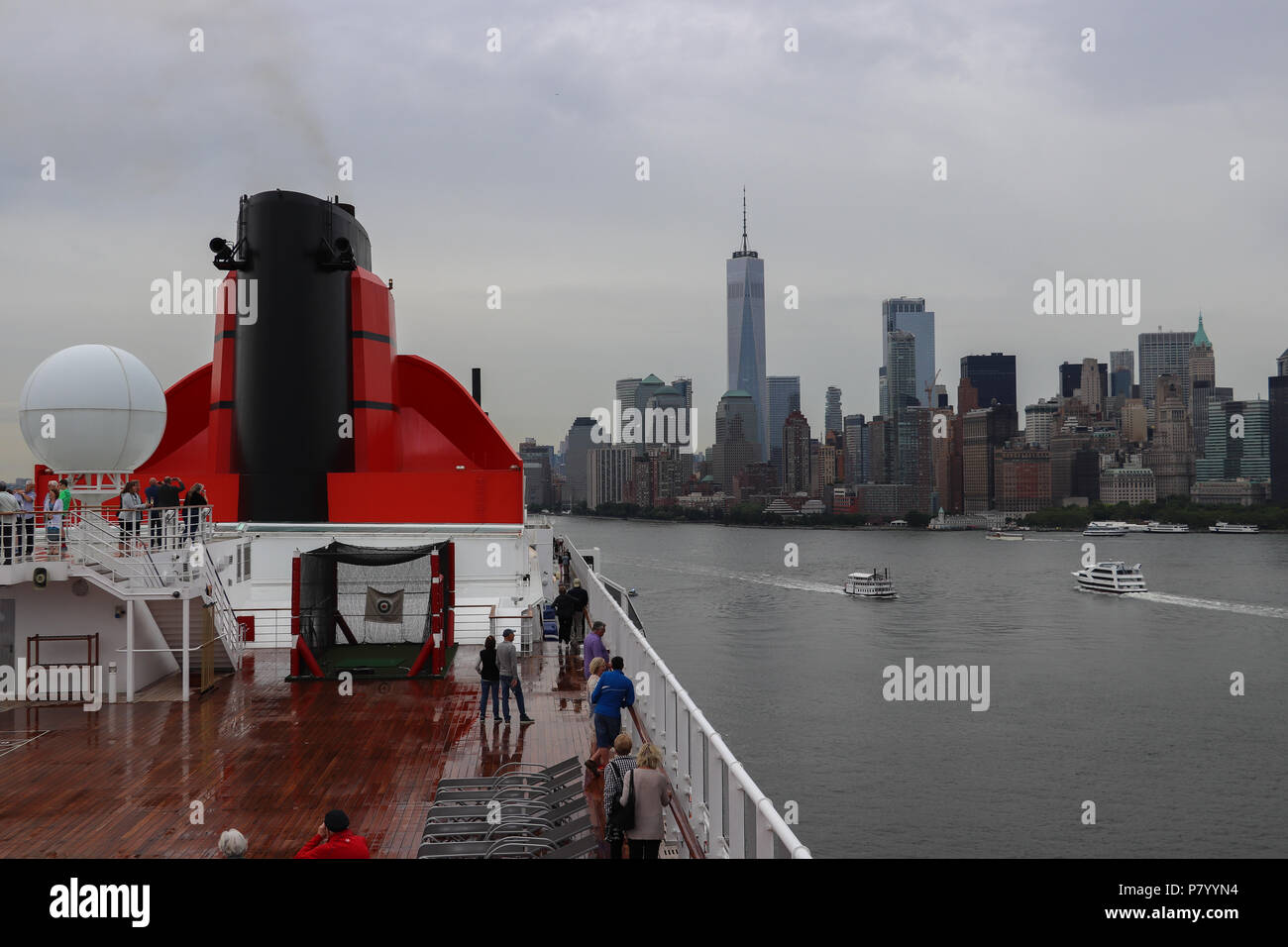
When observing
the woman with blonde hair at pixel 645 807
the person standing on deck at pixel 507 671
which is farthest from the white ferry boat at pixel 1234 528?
the woman with blonde hair at pixel 645 807

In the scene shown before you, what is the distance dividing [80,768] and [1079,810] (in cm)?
2650

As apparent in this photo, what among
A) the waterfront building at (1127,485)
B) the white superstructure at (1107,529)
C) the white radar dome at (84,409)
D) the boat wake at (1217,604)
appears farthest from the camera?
the waterfront building at (1127,485)

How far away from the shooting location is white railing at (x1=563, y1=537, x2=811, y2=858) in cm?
514

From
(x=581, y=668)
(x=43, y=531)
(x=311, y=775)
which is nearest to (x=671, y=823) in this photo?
(x=311, y=775)

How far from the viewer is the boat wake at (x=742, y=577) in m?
72.8

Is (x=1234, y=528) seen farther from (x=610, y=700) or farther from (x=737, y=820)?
(x=737, y=820)

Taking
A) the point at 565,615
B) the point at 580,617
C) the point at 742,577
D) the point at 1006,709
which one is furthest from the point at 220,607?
the point at 742,577

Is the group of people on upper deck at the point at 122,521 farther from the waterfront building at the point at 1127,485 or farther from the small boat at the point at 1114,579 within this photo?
the waterfront building at the point at 1127,485

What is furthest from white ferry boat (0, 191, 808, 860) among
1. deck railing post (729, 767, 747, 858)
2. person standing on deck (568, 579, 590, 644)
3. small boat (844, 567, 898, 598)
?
small boat (844, 567, 898, 598)

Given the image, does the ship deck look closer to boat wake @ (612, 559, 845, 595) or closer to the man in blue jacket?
the man in blue jacket

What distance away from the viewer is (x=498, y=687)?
10758 millimetres

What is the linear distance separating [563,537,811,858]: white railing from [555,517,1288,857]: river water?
696 inches

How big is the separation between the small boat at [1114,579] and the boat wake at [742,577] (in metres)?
17.2

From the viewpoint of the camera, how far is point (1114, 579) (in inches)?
2699
